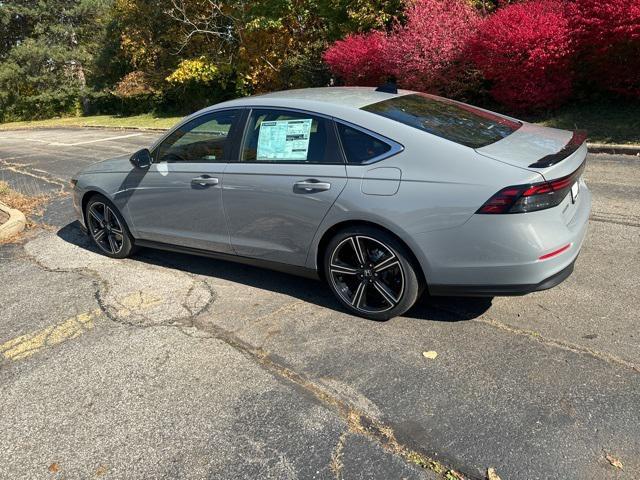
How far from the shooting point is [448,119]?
372 cm

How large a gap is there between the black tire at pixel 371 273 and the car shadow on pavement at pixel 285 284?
22 cm

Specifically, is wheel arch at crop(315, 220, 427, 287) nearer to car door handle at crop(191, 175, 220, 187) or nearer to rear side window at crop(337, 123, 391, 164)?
rear side window at crop(337, 123, 391, 164)

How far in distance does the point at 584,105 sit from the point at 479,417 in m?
10.4

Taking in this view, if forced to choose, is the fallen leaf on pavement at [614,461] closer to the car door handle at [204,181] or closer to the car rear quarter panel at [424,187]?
the car rear quarter panel at [424,187]

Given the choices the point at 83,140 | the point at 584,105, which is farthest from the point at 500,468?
the point at 83,140

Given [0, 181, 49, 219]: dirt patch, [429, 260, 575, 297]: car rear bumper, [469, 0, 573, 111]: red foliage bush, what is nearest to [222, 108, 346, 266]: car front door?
[429, 260, 575, 297]: car rear bumper

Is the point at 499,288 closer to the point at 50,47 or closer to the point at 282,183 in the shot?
the point at 282,183

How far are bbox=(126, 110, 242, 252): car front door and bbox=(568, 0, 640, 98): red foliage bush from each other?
7.85 metres

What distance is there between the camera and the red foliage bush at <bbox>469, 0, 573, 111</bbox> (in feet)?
32.2

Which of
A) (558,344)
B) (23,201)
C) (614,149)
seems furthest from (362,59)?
(558,344)

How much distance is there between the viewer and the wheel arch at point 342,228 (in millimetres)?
3314

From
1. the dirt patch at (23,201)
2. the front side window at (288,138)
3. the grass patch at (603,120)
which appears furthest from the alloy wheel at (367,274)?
the grass patch at (603,120)

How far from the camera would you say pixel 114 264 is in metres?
5.16

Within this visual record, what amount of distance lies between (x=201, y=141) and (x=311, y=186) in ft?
4.33
